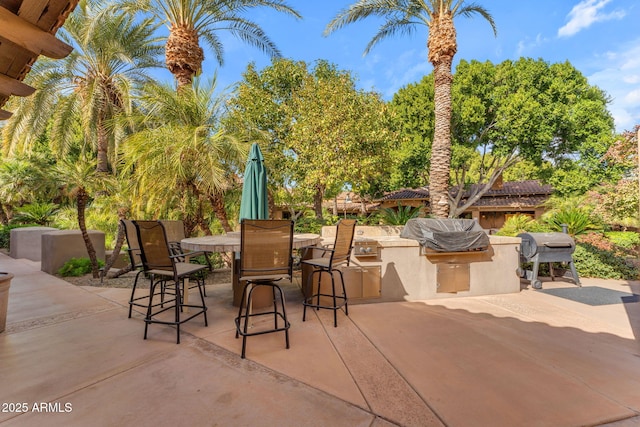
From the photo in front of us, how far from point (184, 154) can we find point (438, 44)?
8028 millimetres

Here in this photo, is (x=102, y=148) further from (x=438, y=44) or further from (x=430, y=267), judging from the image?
(x=438, y=44)

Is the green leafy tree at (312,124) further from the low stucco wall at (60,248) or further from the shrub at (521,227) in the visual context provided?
the low stucco wall at (60,248)

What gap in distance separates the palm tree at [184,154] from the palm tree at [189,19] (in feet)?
4.66

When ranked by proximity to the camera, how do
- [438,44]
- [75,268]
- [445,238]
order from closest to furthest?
[445,238]
[75,268]
[438,44]

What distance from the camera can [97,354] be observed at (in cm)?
273

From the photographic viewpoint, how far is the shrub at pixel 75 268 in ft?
22.3

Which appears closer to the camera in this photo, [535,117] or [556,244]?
[556,244]

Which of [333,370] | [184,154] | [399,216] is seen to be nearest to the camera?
[333,370]

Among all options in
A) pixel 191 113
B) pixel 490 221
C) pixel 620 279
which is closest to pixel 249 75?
pixel 191 113

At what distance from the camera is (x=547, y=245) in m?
5.34

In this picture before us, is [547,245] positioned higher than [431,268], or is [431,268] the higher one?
[547,245]

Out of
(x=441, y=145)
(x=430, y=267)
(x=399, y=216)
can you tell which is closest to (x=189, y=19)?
(x=441, y=145)

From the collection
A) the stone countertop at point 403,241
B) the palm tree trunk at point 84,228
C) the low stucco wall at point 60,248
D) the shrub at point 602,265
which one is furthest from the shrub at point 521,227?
the low stucco wall at point 60,248

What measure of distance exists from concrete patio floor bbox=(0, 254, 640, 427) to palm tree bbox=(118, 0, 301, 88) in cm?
699
